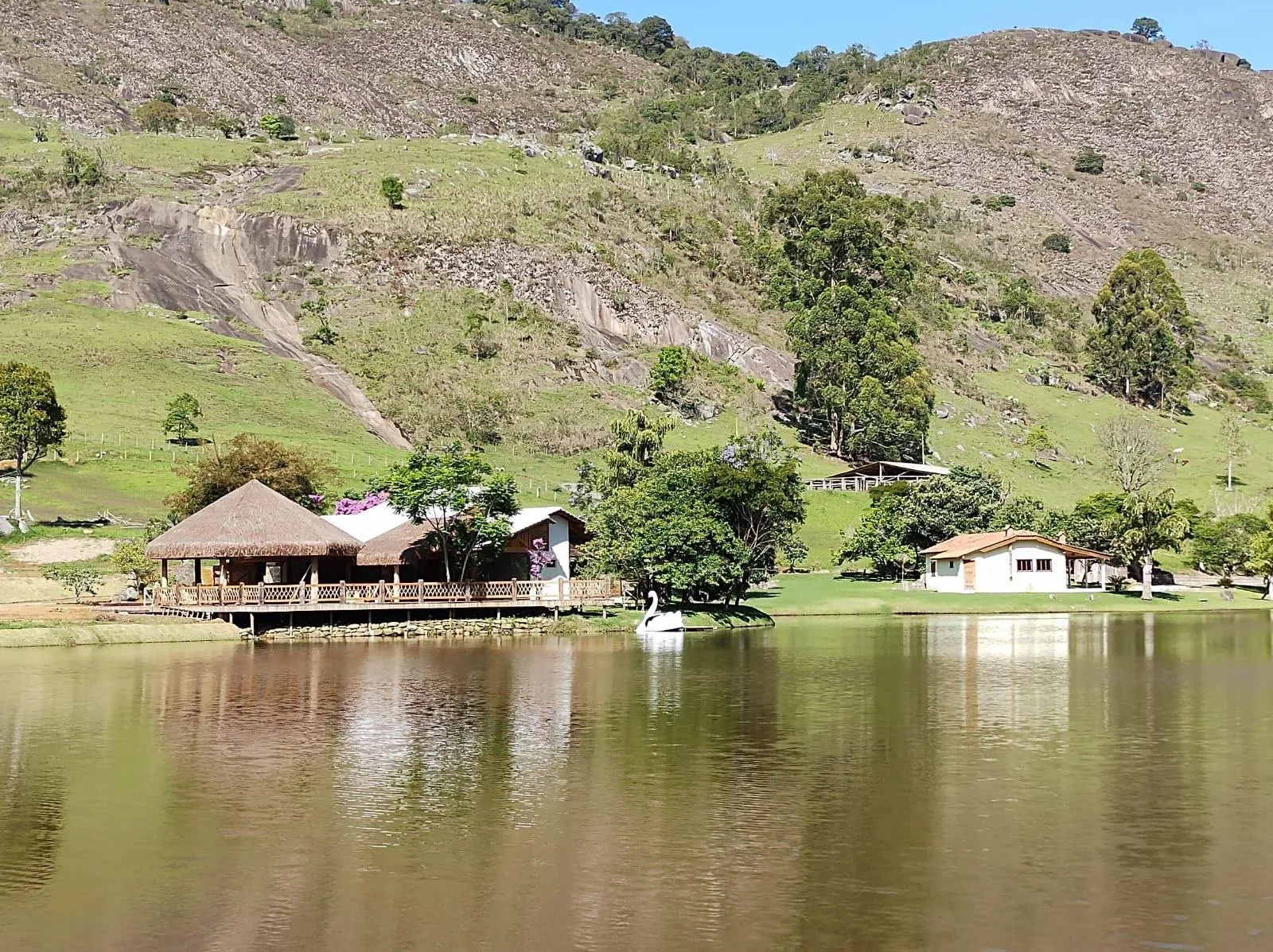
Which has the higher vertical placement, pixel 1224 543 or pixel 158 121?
pixel 158 121

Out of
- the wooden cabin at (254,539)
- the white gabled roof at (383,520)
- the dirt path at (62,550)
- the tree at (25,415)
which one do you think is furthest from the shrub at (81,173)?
the wooden cabin at (254,539)

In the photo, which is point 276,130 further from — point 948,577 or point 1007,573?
point 1007,573

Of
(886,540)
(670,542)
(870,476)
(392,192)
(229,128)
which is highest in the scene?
(229,128)

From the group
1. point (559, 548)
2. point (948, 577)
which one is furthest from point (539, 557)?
Result: point (948, 577)

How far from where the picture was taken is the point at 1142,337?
14250 cm

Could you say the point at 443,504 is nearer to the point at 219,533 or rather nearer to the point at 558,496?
the point at 219,533

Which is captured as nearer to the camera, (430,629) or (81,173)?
(430,629)

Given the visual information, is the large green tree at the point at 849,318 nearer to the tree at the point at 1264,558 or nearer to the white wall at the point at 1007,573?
the white wall at the point at 1007,573

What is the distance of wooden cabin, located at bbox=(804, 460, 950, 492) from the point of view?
10081 centimetres

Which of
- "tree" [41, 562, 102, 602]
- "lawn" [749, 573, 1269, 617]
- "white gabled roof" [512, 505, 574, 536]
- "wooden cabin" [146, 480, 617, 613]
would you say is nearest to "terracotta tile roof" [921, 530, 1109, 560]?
"lawn" [749, 573, 1269, 617]

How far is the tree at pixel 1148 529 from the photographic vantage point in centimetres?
7219

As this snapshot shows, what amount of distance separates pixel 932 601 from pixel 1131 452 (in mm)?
45201

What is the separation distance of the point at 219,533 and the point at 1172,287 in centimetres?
12143

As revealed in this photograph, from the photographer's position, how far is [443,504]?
183 feet
